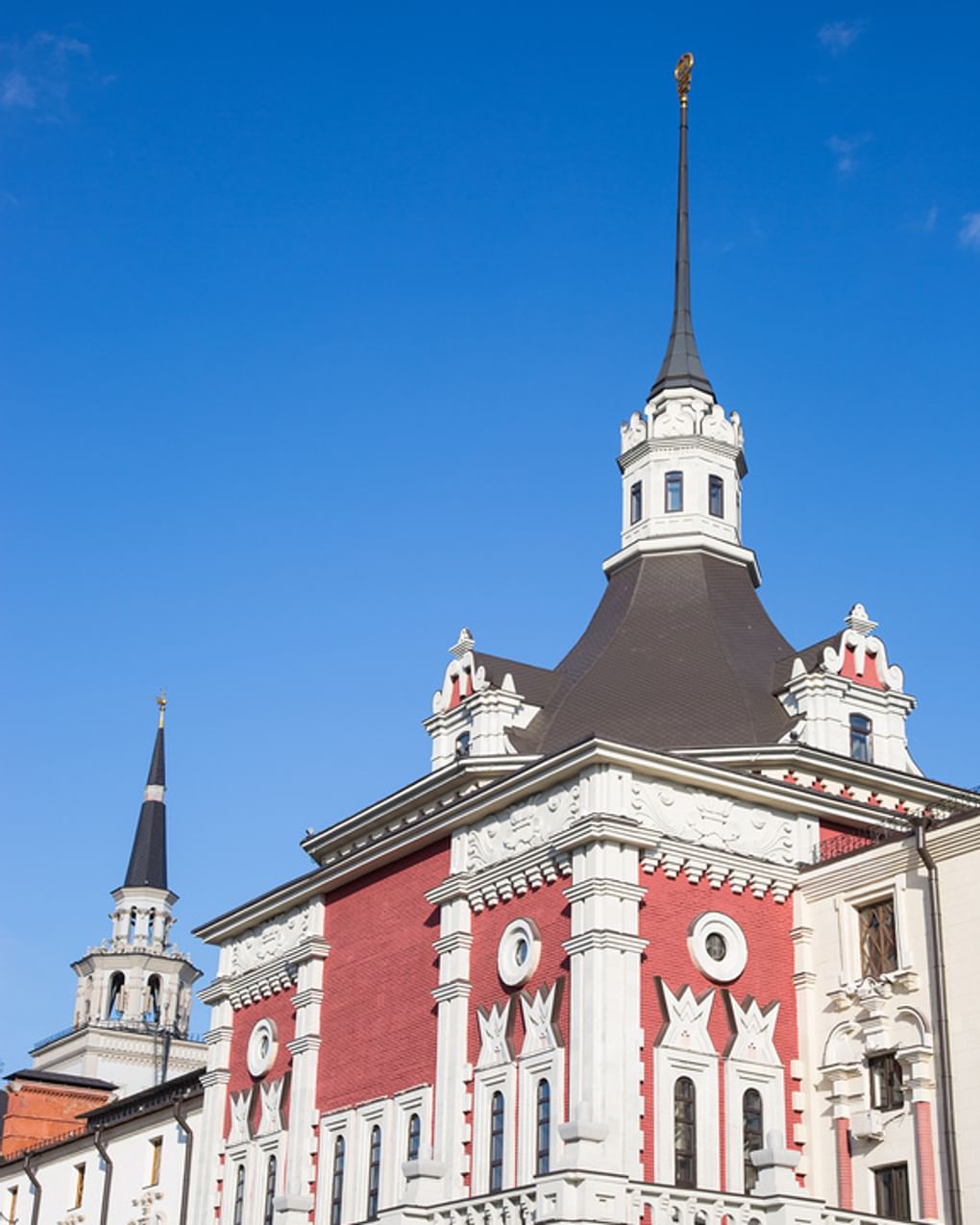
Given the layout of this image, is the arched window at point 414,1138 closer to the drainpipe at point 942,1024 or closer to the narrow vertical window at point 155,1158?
the drainpipe at point 942,1024

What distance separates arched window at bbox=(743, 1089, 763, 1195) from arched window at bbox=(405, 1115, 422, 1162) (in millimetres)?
5759

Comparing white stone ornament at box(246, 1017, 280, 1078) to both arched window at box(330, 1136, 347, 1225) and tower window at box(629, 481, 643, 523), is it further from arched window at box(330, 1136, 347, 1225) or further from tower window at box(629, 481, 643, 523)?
tower window at box(629, 481, 643, 523)

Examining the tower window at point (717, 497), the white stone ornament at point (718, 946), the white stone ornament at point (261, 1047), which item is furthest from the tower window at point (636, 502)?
the white stone ornament at point (718, 946)

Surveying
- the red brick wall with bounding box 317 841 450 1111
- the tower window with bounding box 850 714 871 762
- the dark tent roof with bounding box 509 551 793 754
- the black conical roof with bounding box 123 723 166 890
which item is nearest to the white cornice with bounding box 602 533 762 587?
the dark tent roof with bounding box 509 551 793 754

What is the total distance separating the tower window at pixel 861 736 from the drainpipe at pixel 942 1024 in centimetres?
743

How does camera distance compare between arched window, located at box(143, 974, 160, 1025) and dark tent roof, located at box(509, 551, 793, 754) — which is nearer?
dark tent roof, located at box(509, 551, 793, 754)

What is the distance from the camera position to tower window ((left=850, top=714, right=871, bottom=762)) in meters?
39.1

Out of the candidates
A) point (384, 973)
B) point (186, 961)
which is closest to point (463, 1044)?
point (384, 973)

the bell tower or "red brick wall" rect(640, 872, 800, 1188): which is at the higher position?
the bell tower

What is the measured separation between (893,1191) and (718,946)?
4693mm

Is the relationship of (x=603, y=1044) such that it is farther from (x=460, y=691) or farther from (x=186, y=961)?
(x=186, y=961)

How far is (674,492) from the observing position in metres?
44.6

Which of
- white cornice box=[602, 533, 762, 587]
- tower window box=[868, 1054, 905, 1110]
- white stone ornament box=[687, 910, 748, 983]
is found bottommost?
tower window box=[868, 1054, 905, 1110]

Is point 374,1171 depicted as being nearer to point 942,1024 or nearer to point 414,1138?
point 414,1138
